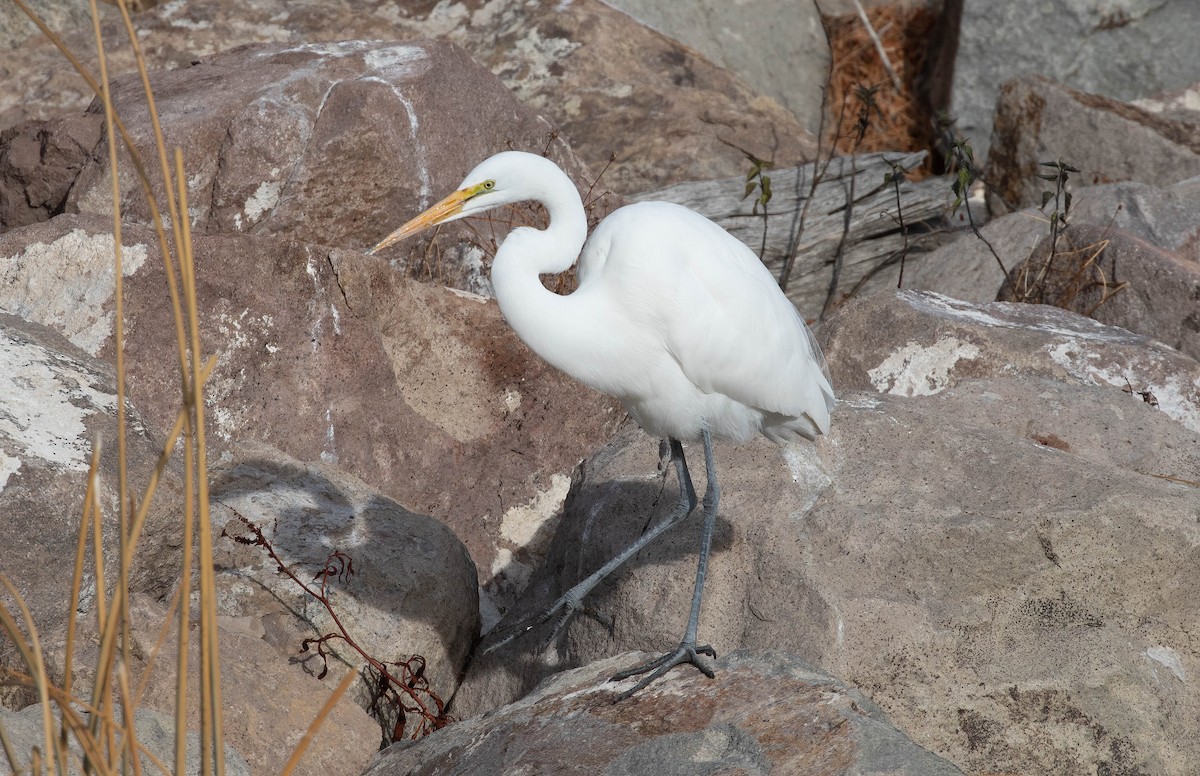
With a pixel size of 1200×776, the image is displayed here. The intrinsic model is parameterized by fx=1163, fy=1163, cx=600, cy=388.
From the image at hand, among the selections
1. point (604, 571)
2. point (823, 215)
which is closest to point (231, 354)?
point (604, 571)

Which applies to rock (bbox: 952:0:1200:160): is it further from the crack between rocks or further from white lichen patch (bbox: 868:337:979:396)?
the crack between rocks

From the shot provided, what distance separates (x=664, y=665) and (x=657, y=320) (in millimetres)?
924

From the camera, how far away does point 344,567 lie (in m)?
3.31

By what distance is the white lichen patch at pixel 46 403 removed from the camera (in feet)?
9.40

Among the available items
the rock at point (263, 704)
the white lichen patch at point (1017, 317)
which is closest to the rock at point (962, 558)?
the white lichen patch at point (1017, 317)

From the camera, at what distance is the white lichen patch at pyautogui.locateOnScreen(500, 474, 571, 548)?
4.16 meters

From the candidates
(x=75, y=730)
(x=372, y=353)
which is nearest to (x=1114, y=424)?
(x=372, y=353)

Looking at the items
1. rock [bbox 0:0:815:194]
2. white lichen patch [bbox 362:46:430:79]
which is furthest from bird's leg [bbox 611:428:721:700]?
rock [bbox 0:0:815:194]

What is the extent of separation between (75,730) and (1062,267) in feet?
15.2

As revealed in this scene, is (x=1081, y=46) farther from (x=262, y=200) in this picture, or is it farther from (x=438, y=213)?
(x=438, y=213)

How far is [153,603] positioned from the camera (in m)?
2.84

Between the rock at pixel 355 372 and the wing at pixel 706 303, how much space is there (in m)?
1.09

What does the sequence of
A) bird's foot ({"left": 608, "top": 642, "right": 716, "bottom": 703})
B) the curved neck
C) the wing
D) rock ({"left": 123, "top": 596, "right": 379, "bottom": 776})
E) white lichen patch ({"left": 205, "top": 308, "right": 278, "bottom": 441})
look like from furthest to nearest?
white lichen patch ({"left": 205, "top": 308, "right": 278, "bottom": 441}) → the wing → the curved neck → rock ({"left": 123, "top": 596, "right": 379, "bottom": 776}) → bird's foot ({"left": 608, "top": 642, "right": 716, "bottom": 703})

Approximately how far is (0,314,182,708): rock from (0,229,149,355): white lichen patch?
0.55 meters
